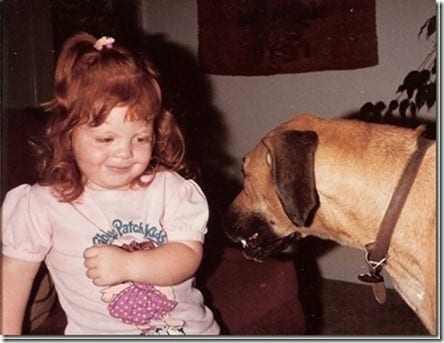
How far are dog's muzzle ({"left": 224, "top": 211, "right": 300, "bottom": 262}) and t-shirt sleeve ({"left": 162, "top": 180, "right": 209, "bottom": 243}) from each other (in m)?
0.33

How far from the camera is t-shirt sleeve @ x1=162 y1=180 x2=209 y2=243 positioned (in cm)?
134

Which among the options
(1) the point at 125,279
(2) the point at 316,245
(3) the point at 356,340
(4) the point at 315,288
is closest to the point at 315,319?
(4) the point at 315,288

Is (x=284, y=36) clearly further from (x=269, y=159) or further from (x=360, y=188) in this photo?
(x=360, y=188)

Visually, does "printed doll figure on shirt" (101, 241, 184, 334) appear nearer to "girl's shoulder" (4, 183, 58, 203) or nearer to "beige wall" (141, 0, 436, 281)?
"girl's shoulder" (4, 183, 58, 203)

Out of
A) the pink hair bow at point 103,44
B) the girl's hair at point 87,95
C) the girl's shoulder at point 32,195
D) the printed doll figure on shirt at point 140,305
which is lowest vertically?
the printed doll figure on shirt at point 140,305

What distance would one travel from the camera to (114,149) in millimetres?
1271

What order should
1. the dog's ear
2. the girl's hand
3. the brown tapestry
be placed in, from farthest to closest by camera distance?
1. the brown tapestry
2. the dog's ear
3. the girl's hand

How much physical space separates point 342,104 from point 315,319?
125 cm

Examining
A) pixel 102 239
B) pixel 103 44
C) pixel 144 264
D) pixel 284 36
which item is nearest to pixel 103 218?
pixel 102 239

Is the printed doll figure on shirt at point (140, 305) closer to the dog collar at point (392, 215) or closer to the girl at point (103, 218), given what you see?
the girl at point (103, 218)

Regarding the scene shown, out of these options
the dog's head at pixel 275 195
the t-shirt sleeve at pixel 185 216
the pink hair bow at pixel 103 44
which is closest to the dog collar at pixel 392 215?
the dog's head at pixel 275 195

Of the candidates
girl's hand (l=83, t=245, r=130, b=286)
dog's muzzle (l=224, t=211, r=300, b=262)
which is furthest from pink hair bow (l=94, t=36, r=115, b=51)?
dog's muzzle (l=224, t=211, r=300, b=262)

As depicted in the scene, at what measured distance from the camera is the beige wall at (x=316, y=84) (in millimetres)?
2918

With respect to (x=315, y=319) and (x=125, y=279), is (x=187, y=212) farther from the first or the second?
(x=315, y=319)
